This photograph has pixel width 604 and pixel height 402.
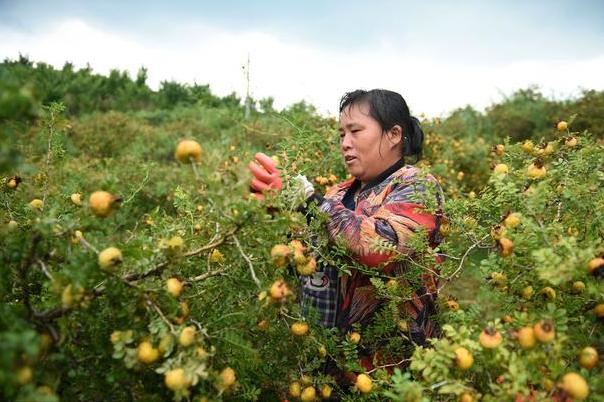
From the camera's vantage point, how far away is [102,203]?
106 centimetres

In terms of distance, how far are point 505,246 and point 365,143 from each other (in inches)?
37.0

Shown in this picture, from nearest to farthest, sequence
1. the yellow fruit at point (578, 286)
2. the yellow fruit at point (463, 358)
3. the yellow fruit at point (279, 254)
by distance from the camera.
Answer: the yellow fruit at point (463, 358), the yellow fruit at point (279, 254), the yellow fruit at point (578, 286)

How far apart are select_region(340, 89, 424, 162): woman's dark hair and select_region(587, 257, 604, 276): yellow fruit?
114 centimetres

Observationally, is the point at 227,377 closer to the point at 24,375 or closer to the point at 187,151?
the point at 24,375

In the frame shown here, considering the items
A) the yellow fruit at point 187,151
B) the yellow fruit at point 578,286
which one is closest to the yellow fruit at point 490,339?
the yellow fruit at point 578,286

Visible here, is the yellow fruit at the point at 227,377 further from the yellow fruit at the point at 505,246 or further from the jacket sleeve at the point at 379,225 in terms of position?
the yellow fruit at the point at 505,246

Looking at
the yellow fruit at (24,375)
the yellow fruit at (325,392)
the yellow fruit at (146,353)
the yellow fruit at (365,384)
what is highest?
the yellow fruit at (24,375)

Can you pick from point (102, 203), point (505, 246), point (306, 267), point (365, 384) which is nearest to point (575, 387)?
point (505, 246)

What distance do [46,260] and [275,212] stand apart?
614mm

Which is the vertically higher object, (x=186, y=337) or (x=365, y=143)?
(x=365, y=143)

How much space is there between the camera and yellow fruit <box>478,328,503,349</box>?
1045mm

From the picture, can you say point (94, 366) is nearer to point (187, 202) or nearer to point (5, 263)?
point (5, 263)

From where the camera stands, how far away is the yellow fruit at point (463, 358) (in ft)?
3.44

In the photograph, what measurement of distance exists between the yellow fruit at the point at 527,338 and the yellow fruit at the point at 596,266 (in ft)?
0.75
